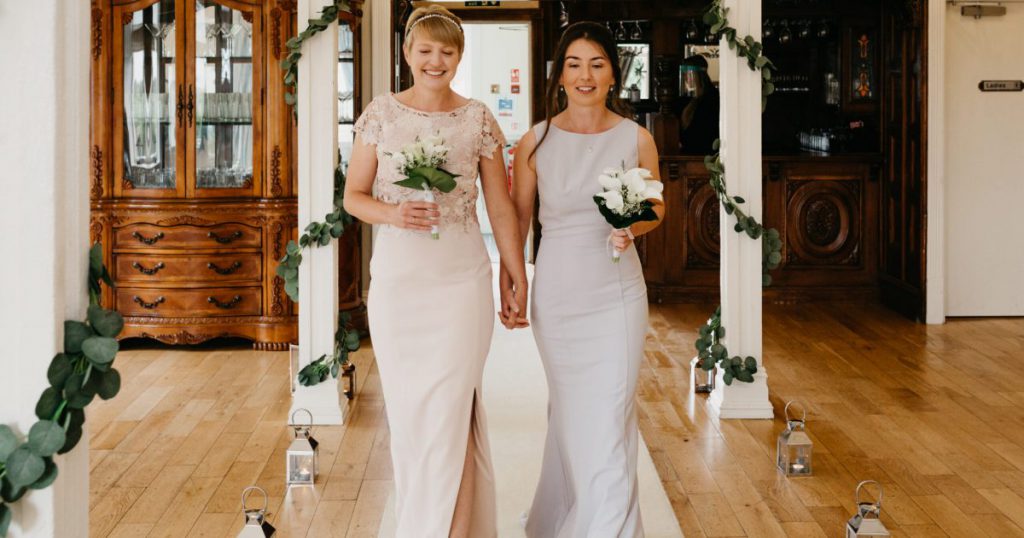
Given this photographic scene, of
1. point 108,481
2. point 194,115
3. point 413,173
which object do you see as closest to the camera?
point 413,173

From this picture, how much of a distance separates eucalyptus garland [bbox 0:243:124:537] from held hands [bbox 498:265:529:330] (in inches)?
63.1

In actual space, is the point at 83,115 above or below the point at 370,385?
above

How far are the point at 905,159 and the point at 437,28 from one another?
579cm

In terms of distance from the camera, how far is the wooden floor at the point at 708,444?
3.79 m

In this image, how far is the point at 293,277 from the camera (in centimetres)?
504

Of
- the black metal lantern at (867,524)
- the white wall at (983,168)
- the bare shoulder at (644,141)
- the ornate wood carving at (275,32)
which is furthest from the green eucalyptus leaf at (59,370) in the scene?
the white wall at (983,168)

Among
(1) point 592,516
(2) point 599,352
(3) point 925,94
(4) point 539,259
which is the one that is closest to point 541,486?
(1) point 592,516

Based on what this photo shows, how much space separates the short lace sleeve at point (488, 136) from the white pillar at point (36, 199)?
1.46 meters

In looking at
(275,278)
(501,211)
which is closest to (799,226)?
(275,278)

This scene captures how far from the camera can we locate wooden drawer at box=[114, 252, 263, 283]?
6848mm

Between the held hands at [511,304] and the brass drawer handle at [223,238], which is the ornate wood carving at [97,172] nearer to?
the brass drawer handle at [223,238]

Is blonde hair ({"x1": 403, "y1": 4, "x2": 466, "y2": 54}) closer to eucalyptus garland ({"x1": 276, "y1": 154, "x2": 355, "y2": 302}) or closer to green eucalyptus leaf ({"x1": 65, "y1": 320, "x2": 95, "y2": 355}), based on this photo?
green eucalyptus leaf ({"x1": 65, "y1": 320, "x2": 95, "y2": 355})

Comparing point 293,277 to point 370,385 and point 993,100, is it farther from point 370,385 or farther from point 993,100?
point 993,100

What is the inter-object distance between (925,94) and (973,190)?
0.81 metres
